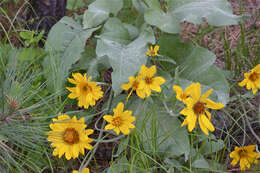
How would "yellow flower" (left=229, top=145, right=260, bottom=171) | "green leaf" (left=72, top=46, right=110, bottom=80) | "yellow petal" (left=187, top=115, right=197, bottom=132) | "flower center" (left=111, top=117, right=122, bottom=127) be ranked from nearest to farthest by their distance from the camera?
"yellow petal" (left=187, top=115, right=197, bottom=132) < "flower center" (left=111, top=117, right=122, bottom=127) < "yellow flower" (left=229, top=145, right=260, bottom=171) < "green leaf" (left=72, top=46, right=110, bottom=80)

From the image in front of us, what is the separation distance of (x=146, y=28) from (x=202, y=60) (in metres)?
0.30

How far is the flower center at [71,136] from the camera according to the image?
1.15m

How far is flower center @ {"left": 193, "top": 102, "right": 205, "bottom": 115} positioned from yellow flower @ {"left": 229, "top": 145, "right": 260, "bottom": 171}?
29cm

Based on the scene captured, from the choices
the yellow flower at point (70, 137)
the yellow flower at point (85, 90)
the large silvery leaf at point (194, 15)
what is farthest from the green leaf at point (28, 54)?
the large silvery leaf at point (194, 15)

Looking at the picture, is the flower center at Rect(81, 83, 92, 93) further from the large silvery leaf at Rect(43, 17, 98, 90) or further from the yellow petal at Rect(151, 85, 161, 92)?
the yellow petal at Rect(151, 85, 161, 92)

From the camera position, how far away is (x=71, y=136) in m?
1.15

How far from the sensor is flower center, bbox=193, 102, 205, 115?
3.68 feet

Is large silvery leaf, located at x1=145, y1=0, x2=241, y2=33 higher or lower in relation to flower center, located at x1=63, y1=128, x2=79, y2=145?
higher

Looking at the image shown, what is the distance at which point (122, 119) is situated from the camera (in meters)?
1.20

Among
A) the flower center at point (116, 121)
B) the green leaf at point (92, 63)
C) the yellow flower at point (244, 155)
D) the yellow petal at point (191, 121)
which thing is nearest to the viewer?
the yellow petal at point (191, 121)

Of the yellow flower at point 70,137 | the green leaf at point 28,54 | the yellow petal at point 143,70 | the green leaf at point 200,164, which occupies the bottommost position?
the green leaf at point 200,164

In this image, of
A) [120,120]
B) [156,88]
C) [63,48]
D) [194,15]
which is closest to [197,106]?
[156,88]

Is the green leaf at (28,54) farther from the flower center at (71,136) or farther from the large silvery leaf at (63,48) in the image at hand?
the flower center at (71,136)

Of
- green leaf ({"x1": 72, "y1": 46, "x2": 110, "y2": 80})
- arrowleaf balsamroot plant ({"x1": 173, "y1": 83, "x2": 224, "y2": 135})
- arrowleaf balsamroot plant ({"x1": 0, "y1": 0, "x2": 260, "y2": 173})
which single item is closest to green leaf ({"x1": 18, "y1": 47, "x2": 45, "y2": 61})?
arrowleaf balsamroot plant ({"x1": 0, "y1": 0, "x2": 260, "y2": 173})
